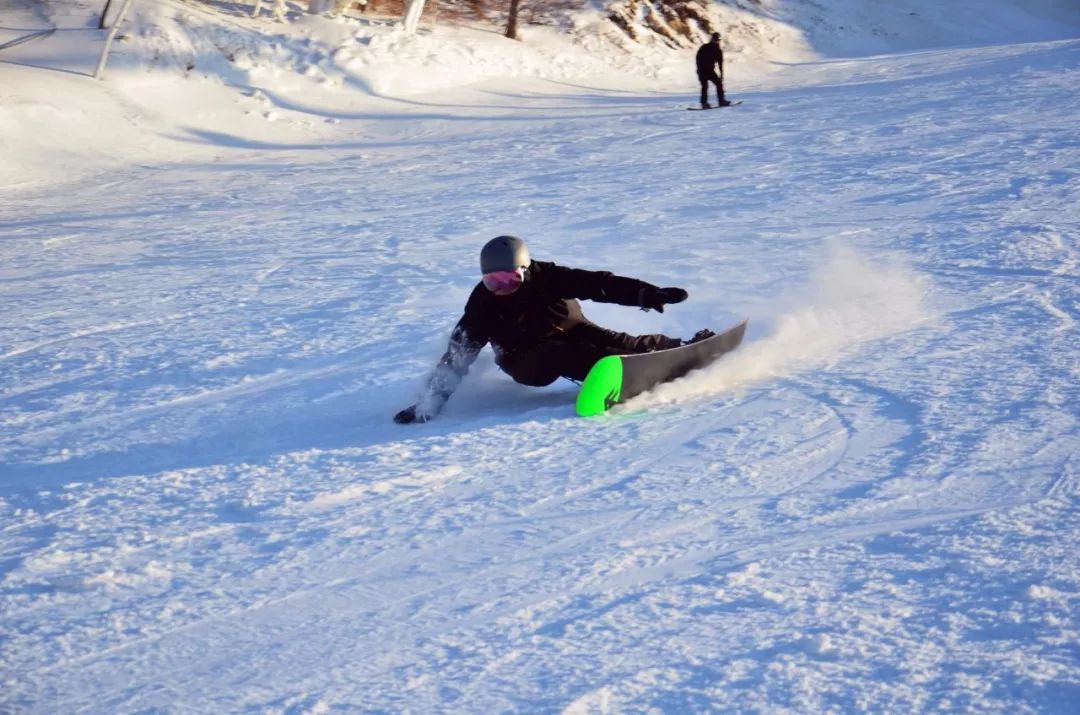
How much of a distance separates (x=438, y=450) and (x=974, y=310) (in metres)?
3.60

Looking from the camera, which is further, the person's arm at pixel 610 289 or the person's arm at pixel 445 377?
the person's arm at pixel 445 377

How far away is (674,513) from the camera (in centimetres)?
430

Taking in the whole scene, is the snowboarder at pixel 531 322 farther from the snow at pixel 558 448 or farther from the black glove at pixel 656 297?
the snow at pixel 558 448

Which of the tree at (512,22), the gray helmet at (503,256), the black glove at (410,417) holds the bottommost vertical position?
the black glove at (410,417)

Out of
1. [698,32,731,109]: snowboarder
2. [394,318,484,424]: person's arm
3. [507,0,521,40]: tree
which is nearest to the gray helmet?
[394,318,484,424]: person's arm

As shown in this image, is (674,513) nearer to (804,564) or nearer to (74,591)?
(804,564)

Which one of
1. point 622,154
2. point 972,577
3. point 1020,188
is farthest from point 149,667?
point 622,154

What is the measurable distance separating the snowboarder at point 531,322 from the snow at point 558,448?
0.21 m

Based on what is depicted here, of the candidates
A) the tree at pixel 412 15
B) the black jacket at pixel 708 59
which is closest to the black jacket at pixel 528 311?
the black jacket at pixel 708 59

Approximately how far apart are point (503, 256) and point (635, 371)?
860 mm

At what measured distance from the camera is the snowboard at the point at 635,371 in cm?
558

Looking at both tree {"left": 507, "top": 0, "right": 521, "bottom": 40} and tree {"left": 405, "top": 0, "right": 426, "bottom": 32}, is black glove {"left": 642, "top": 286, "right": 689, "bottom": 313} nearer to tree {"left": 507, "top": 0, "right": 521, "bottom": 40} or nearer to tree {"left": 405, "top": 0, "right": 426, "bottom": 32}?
tree {"left": 405, "top": 0, "right": 426, "bottom": 32}

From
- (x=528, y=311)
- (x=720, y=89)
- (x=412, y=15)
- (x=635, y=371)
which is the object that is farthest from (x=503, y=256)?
(x=412, y=15)

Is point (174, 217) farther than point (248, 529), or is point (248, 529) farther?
point (174, 217)
